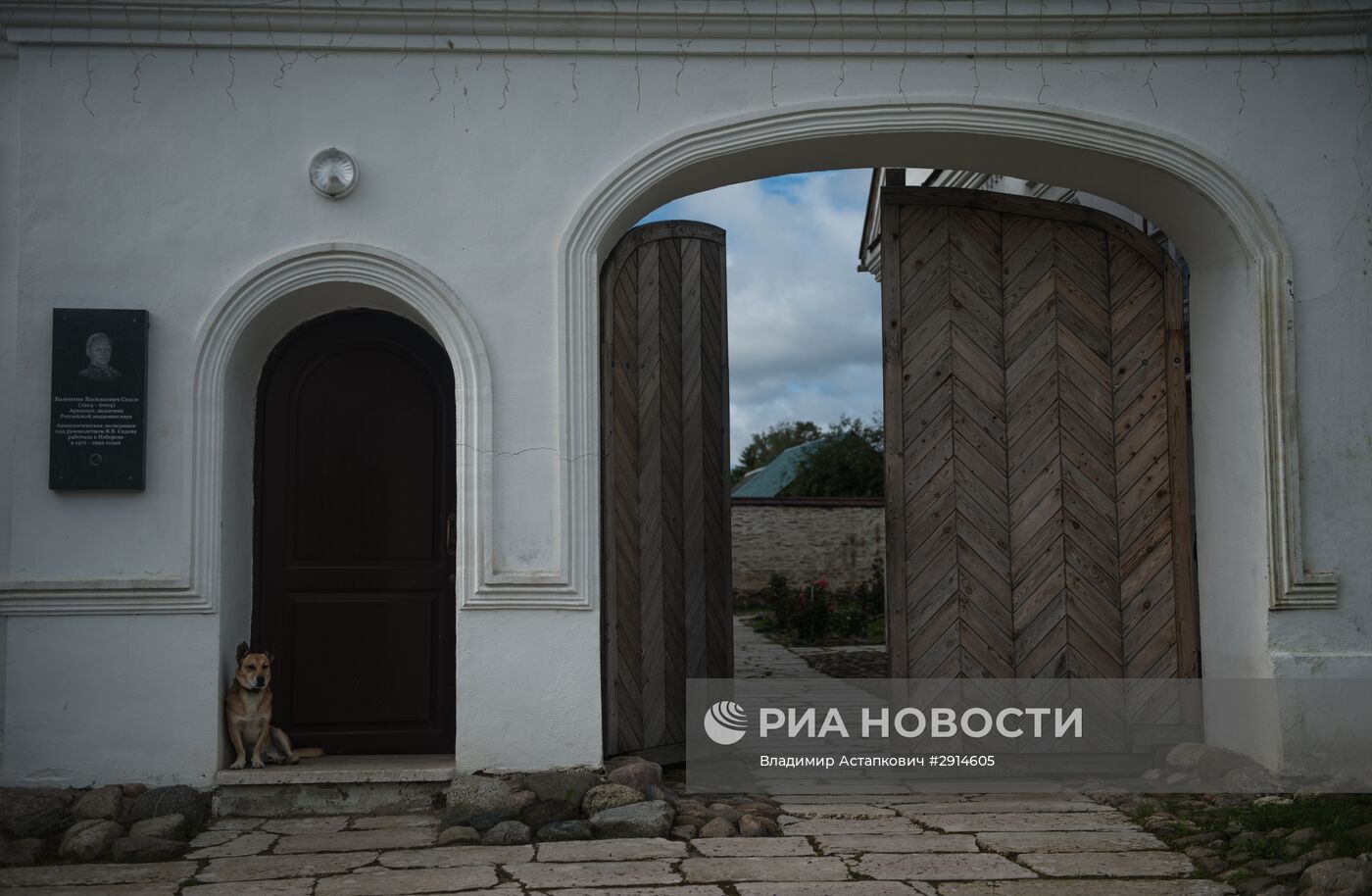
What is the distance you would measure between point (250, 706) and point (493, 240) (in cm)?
259

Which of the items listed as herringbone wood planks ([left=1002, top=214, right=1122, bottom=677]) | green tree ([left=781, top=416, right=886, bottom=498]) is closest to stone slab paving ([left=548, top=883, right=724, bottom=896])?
herringbone wood planks ([left=1002, top=214, right=1122, bottom=677])

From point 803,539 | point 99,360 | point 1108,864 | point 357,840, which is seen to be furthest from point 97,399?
point 803,539

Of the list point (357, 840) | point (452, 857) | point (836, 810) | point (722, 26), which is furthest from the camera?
point (722, 26)

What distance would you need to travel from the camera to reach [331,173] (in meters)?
5.88

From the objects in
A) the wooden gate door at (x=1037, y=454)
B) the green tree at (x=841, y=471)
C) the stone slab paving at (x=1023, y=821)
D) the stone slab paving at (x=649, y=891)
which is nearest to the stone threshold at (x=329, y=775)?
the stone slab paving at (x=649, y=891)

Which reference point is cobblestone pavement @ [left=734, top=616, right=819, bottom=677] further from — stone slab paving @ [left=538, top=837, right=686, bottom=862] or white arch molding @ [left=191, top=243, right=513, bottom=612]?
stone slab paving @ [left=538, top=837, right=686, bottom=862]

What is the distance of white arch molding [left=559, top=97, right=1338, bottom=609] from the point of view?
233 inches

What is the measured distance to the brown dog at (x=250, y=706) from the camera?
5.77 m

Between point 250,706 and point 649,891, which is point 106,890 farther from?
point 649,891

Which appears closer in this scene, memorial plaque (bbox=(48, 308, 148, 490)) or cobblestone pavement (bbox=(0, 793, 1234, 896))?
cobblestone pavement (bbox=(0, 793, 1234, 896))

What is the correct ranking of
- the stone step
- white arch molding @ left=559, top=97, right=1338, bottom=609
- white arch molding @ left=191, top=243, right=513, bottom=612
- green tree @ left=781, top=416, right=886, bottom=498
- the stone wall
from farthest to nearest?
green tree @ left=781, top=416, right=886, bottom=498
the stone wall
white arch molding @ left=559, top=97, right=1338, bottom=609
white arch molding @ left=191, top=243, right=513, bottom=612
the stone step

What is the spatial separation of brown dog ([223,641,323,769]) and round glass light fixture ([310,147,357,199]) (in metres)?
2.33

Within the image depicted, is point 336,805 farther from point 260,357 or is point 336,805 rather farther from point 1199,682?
point 1199,682

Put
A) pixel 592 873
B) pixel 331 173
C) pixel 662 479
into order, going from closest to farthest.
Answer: pixel 592 873, pixel 331 173, pixel 662 479
